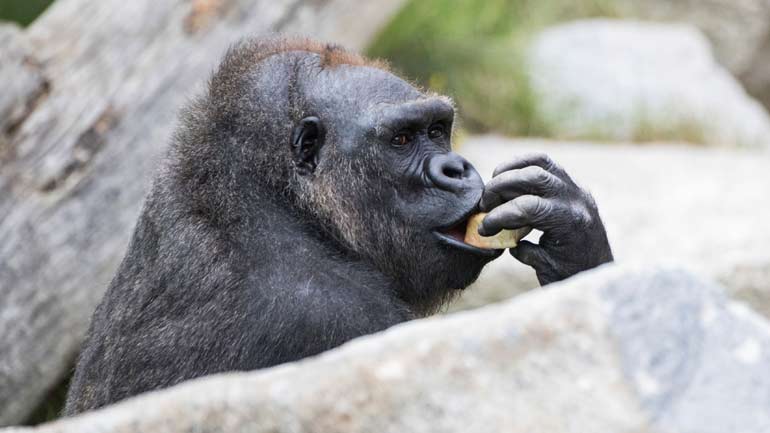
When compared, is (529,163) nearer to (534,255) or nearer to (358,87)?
(534,255)

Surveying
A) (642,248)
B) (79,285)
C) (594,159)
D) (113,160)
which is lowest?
(594,159)

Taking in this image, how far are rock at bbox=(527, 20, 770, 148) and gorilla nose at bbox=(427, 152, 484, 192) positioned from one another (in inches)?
218

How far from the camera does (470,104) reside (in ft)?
29.9

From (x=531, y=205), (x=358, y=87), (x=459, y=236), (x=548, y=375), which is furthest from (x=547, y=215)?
(x=548, y=375)

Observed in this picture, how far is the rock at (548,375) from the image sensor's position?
76.9 inches

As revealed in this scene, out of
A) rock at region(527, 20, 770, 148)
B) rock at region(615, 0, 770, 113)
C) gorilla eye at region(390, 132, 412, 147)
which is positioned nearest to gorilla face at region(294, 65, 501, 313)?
gorilla eye at region(390, 132, 412, 147)

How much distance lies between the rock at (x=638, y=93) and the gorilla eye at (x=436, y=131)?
5327 millimetres

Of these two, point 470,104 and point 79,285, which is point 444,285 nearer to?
point 79,285

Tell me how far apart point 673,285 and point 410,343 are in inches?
19.0

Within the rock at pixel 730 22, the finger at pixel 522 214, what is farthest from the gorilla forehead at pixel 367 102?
the rock at pixel 730 22

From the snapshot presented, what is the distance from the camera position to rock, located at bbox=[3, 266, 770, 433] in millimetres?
1953

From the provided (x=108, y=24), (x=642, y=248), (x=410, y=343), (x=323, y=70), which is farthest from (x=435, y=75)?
(x=410, y=343)

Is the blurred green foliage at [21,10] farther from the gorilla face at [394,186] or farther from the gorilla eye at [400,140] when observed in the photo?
the gorilla eye at [400,140]

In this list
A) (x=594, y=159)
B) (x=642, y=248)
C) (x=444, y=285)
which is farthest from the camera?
(x=594, y=159)
